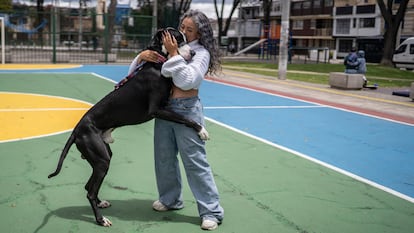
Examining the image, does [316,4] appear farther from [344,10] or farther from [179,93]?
[179,93]

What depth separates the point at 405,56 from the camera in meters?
32.9

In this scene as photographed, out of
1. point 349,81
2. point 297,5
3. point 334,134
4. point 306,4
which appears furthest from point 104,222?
→ point 297,5

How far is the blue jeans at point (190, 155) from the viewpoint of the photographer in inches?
152

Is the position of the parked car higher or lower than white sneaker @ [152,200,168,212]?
higher

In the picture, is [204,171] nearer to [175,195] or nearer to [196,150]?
[196,150]

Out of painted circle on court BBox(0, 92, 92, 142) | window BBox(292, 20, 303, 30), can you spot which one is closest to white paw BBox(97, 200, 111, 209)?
painted circle on court BBox(0, 92, 92, 142)

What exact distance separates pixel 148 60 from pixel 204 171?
3.35ft

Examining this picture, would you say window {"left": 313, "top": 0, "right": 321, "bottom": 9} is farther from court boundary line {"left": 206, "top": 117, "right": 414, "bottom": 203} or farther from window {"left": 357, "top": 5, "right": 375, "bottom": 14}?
court boundary line {"left": 206, "top": 117, "right": 414, "bottom": 203}

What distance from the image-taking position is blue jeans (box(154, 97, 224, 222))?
3.87 meters

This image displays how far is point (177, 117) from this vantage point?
379 cm

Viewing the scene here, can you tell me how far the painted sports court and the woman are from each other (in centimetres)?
31

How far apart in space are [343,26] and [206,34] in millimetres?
63922

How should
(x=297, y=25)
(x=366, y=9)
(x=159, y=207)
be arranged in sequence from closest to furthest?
(x=159, y=207), (x=366, y=9), (x=297, y=25)

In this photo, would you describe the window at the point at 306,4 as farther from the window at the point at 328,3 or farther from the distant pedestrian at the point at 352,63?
the distant pedestrian at the point at 352,63
